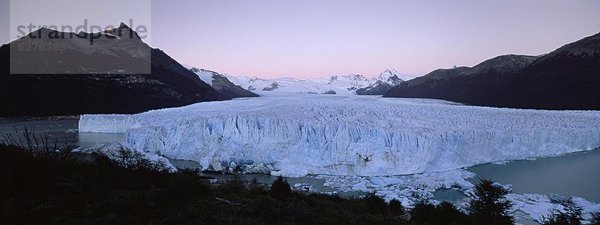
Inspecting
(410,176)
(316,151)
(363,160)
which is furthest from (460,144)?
(316,151)

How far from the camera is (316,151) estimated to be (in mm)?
13914

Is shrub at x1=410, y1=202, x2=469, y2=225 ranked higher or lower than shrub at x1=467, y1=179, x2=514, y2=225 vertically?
lower

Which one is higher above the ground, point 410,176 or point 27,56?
point 27,56

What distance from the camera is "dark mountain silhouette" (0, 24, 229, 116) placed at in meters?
34.5

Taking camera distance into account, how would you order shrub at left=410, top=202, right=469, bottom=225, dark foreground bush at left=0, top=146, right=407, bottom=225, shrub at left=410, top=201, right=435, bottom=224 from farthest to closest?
shrub at left=410, top=201, right=435, bottom=224
shrub at left=410, top=202, right=469, bottom=225
dark foreground bush at left=0, top=146, right=407, bottom=225

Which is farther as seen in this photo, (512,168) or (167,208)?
(512,168)

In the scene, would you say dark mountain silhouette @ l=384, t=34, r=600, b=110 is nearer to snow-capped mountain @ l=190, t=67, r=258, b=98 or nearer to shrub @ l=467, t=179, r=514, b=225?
shrub @ l=467, t=179, r=514, b=225

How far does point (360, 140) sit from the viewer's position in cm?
1383

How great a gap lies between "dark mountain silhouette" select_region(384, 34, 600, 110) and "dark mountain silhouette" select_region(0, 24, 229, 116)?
123 ft

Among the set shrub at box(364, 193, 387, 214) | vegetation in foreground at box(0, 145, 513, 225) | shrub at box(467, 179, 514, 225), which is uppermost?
vegetation in foreground at box(0, 145, 513, 225)

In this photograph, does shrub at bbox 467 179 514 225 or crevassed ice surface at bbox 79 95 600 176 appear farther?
crevassed ice surface at bbox 79 95 600 176

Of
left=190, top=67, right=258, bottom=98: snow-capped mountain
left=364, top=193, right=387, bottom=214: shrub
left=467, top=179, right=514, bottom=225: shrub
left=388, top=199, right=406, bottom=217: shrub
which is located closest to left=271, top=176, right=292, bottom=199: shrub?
left=364, top=193, right=387, bottom=214: shrub

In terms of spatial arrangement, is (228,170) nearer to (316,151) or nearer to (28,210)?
(316,151)

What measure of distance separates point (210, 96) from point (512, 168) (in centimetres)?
4656
